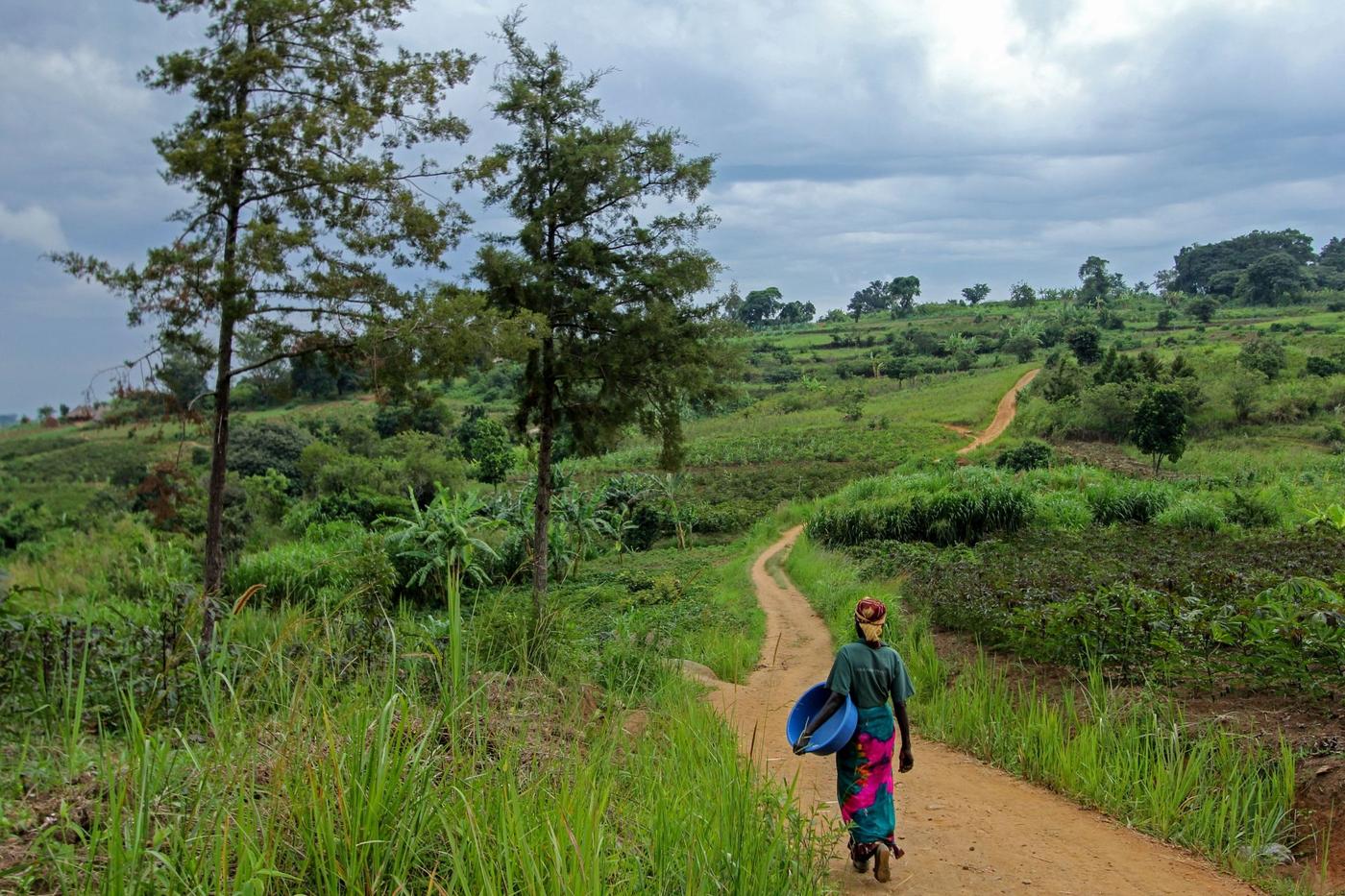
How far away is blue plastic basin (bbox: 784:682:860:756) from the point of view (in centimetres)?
440

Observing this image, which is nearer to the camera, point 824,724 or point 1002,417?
point 824,724

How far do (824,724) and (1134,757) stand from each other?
2.48 metres

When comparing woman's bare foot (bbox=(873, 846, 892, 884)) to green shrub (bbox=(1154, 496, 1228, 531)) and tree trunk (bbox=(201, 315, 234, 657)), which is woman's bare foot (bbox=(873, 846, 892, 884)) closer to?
tree trunk (bbox=(201, 315, 234, 657))

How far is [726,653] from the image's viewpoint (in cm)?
1050

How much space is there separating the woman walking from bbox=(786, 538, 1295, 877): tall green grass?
1780 millimetres

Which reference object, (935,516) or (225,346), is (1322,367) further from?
(225,346)

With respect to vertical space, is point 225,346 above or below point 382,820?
above

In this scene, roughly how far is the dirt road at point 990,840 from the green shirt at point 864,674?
389mm

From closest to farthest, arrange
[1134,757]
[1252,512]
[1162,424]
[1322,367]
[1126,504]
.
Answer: [1134,757], [1252,512], [1126,504], [1162,424], [1322,367]

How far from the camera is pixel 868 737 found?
4594mm

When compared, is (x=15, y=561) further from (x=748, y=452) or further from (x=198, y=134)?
(x=748, y=452)

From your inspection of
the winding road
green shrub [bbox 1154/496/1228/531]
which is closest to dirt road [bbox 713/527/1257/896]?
the winding road

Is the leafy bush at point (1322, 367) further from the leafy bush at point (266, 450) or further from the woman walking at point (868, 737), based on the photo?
the woman walking at point (868, 737)

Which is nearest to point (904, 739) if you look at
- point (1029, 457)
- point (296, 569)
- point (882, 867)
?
point (882, 867)
